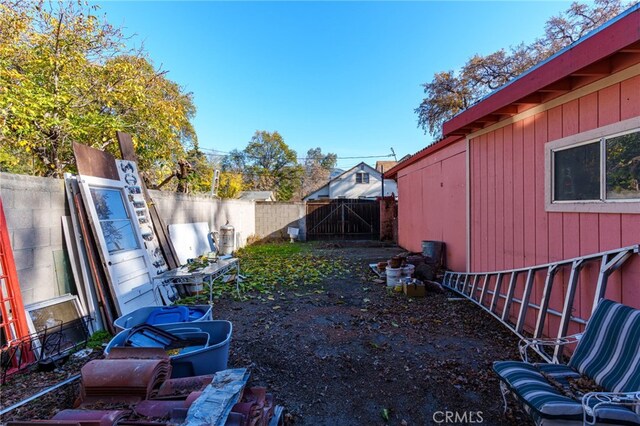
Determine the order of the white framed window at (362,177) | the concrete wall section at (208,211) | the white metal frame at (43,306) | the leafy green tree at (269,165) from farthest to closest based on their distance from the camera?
1. the leafy green tree at (269,165)
2. the white framed window at (362,177)
3. the concrete wall section at (208,211)
4. the white metal frame at (43,306)

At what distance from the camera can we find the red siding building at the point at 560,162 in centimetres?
241

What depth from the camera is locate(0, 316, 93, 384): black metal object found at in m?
2.54

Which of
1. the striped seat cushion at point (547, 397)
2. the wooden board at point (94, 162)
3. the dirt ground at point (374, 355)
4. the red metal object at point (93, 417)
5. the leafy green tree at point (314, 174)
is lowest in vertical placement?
the dirt ground at point (374, 355)

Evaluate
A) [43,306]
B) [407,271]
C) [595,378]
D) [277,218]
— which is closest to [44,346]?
[43,306]

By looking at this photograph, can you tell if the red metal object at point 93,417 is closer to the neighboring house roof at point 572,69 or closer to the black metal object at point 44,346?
the black metal object at point 44,346

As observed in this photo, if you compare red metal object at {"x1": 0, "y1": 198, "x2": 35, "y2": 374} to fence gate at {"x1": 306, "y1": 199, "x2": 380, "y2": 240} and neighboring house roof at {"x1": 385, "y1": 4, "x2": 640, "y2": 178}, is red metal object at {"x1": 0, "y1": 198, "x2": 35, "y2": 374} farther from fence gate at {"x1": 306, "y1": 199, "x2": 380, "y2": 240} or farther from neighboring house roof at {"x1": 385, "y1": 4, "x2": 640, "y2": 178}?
fence gate at {"x1": 306, "y1": 199, "x2": 380, "y2": 240}

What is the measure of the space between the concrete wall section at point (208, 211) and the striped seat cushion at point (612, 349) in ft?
20.2

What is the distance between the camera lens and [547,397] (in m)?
1.69

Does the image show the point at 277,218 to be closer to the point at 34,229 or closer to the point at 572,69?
the point at 34,229

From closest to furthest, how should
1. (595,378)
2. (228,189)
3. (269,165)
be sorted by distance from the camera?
(595,378), (228,189), (269,165)

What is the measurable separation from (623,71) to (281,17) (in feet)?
27.7

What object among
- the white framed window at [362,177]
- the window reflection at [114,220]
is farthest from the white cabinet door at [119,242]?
the white framed window at [362,177]

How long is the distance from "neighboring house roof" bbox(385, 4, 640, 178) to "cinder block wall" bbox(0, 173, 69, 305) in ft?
16.5

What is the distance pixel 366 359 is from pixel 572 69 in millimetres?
3070
